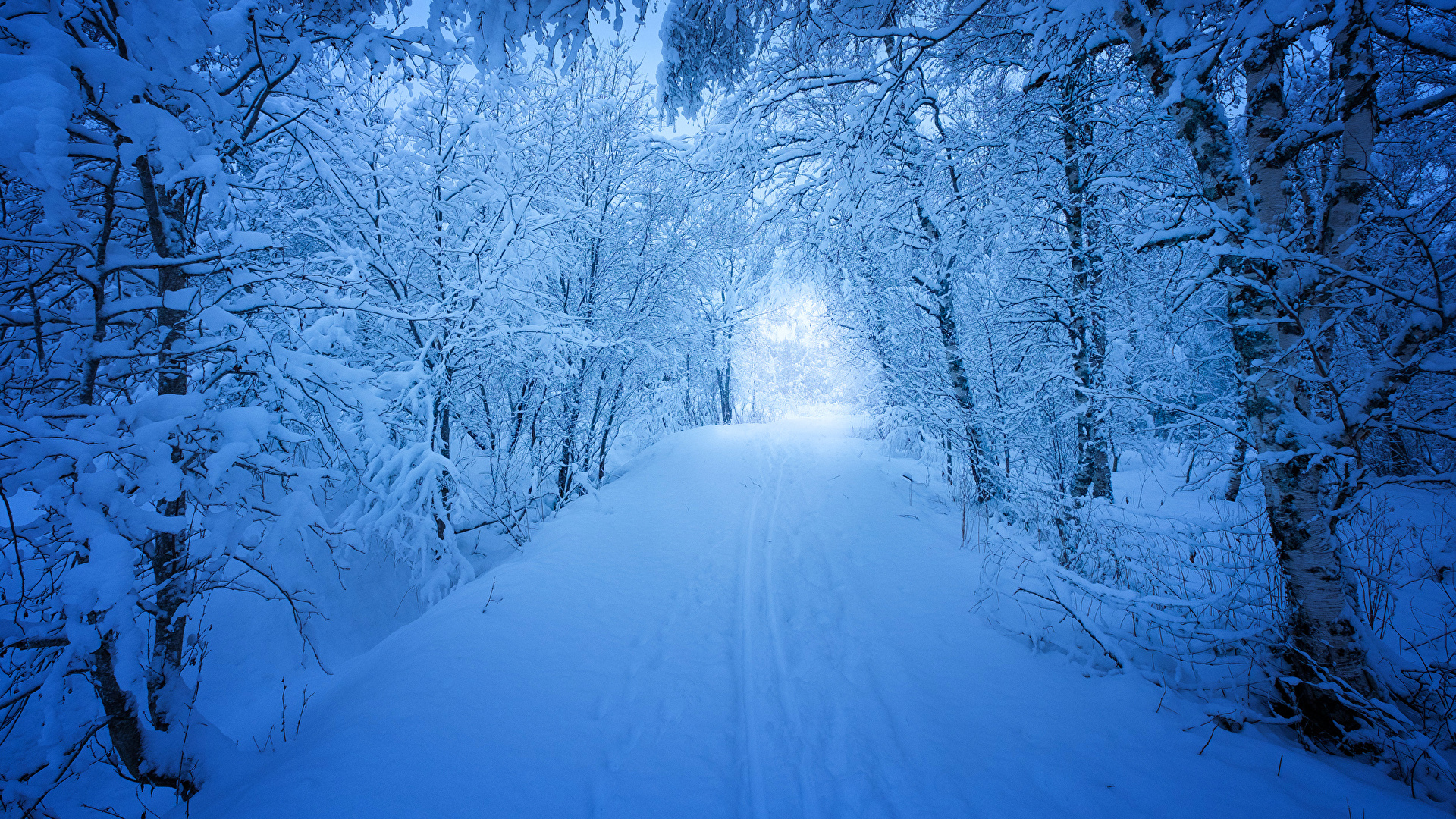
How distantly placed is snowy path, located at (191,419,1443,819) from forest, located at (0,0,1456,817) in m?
0.27

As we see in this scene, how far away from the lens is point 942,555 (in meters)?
5.38

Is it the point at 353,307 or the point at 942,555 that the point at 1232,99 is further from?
the point at 353,307

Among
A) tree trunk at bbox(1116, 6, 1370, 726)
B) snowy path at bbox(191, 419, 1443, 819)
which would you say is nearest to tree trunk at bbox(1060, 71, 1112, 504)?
tree trunk at bbox(1116, 6, 1370, 726)

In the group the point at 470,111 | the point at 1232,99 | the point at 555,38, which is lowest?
the point at 1232,99

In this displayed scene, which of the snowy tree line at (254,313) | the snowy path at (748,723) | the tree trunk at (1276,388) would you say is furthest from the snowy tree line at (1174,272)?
the snowy tree line at (254,313)

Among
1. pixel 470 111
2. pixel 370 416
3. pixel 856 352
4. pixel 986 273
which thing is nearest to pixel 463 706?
pixel 370 416

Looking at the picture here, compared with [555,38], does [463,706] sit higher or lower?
lower

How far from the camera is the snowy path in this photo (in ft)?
7.35

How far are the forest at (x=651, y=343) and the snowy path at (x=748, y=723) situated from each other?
275mm

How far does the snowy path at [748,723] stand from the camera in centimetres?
224

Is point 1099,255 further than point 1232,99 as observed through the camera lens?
Yes

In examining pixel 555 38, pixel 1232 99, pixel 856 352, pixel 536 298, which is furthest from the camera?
pixel 856 352

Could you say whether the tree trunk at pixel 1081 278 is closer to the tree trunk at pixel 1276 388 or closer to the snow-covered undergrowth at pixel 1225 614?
the snow-covered undergrowth at pixel 1225 614

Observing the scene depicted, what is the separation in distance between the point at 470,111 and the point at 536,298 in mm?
2730
